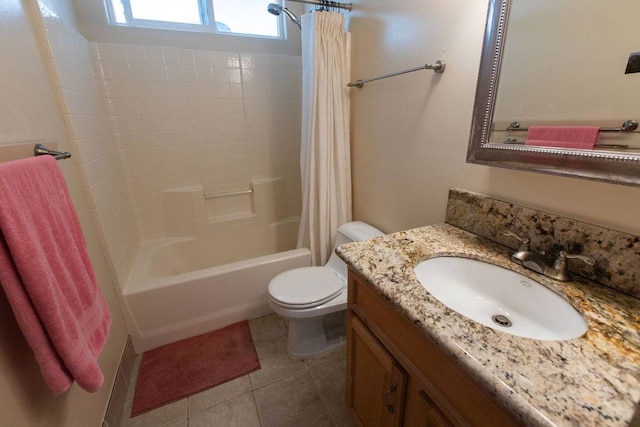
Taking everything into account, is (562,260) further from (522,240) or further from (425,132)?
(425,132)

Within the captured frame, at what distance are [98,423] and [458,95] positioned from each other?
189 cm

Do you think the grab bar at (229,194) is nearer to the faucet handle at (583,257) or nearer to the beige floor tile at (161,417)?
the beige floor tile at (161,417)

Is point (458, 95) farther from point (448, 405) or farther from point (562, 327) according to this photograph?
point (448, 405)

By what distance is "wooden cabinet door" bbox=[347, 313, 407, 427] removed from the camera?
2.58ft

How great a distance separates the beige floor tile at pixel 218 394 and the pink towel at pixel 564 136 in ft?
5.26

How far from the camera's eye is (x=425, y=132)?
123 cm

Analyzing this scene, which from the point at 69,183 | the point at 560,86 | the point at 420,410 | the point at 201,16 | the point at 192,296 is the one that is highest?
the point at 201,16

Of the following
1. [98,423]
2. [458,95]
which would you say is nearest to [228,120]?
[458,95]

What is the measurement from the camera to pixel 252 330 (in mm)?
1793

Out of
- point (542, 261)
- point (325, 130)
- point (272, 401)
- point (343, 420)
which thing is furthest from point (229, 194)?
point (542, 261)

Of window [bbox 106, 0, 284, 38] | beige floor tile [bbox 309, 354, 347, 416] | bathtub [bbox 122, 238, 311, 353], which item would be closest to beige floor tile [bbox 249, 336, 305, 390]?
beige floor tile [bbox 309, 354, 347, 416]

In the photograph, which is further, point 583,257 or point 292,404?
point 292,404

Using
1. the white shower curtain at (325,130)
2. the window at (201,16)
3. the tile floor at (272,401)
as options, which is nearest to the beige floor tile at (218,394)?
the tile floor at (272,401)

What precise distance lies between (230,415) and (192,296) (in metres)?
0.68
